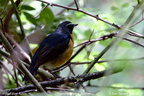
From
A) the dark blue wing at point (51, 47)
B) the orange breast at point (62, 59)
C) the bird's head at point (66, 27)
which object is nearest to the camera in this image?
the dark blue wing at point (51, 47)

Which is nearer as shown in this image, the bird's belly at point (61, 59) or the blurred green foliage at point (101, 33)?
the blurred green foliage at point (101, 33)

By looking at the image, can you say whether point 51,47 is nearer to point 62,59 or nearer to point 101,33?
point 62,59

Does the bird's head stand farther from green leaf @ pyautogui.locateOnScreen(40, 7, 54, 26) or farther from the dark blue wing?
green leaf @ pyautogui.locateOnScreen(40, 7, 54, 26)

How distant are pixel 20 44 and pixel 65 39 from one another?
1.04 meters

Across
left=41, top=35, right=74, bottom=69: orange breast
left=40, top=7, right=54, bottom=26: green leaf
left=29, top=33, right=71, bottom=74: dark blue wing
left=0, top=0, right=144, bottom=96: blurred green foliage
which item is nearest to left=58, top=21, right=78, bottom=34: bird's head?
left=29, top=33, right=71, bottom=74: dark blue wing

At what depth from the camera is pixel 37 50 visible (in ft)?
10.2

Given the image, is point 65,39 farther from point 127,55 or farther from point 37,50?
point 127,55

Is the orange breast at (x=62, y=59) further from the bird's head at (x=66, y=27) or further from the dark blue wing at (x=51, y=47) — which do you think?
the bird's head at (x=66, y=27)

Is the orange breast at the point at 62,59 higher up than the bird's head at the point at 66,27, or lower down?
lower down

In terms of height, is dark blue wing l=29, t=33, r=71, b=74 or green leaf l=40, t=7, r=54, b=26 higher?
green leaf l=40, t=7, r=54, b=26

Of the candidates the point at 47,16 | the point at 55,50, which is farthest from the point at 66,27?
the point at 47,16

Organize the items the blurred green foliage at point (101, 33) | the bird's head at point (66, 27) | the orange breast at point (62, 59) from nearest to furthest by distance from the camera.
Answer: the blurred green foliage at point (101, 33)
the orange breast at point (62, 59)
the bird's head at point (66, 27)

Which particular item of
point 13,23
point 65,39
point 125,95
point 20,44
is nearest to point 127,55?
point 125,95

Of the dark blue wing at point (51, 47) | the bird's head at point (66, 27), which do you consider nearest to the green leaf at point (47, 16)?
the dark blue wing at point (51, 47)
